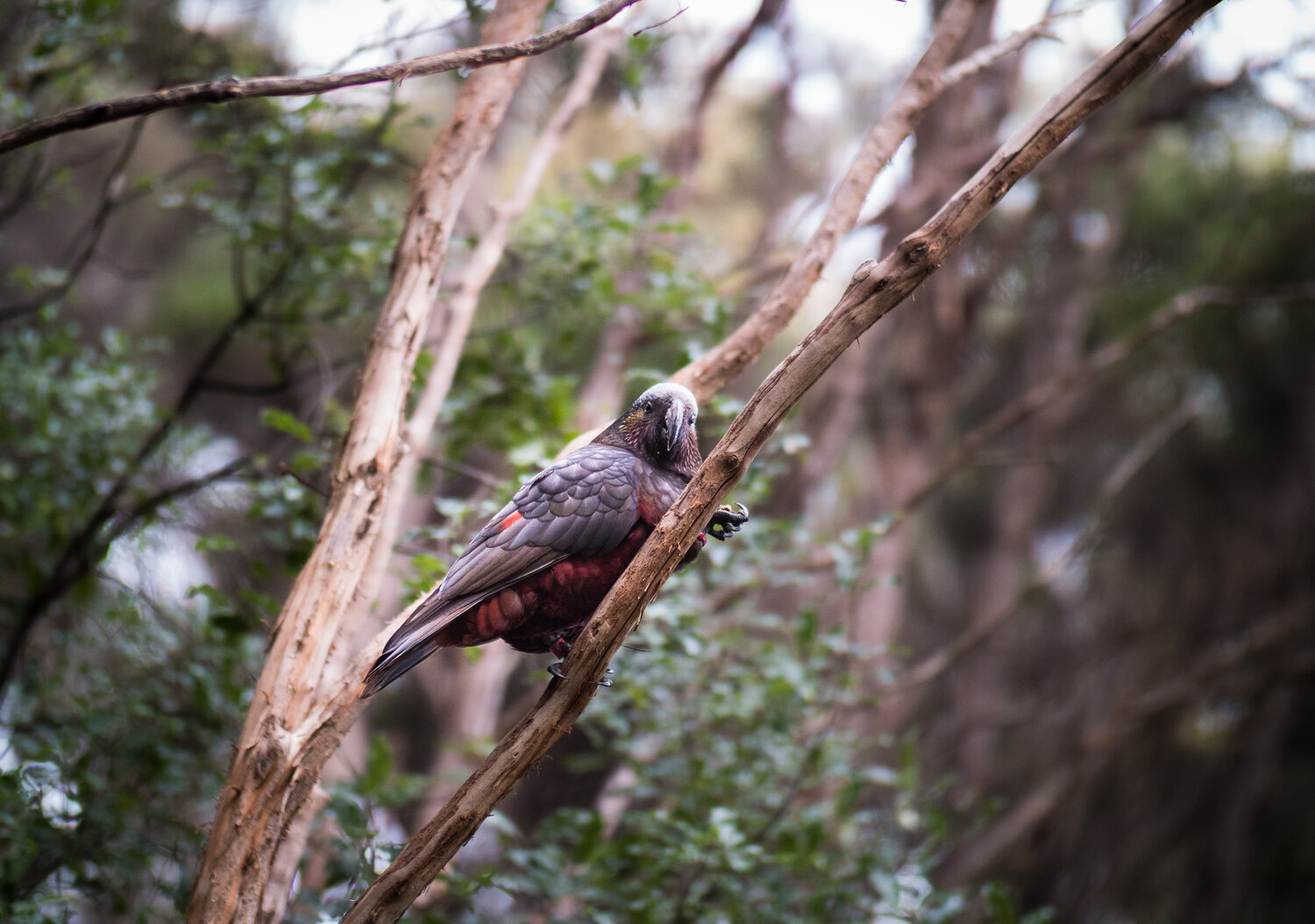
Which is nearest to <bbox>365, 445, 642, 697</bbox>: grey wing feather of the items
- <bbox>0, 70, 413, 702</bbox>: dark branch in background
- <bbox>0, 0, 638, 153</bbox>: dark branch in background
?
<bbox>0, 0, 638, 153</bbox>: dark branch in background

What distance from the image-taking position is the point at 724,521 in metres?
2.29

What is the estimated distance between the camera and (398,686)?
7691 millimetres

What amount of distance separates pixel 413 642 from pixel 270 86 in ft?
4.25

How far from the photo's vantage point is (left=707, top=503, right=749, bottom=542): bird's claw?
7.47 ft

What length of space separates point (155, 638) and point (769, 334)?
2950 millimetres

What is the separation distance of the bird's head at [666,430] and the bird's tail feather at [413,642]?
64cm

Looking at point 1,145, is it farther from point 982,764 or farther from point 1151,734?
point 1151,734

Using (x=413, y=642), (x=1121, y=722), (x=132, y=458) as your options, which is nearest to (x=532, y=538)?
(x=413, y=642)

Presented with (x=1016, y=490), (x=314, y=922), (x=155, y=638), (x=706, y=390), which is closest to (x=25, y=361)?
(x=155, y=638)

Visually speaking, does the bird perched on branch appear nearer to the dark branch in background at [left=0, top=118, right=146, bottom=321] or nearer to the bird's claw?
the bird's claw

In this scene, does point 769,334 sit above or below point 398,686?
below

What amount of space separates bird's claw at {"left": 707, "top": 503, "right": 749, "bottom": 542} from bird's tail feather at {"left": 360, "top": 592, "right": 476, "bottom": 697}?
0.63m

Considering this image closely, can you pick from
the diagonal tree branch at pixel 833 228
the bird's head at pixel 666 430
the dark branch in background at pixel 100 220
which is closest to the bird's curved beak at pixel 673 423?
the bird's head at pixel 666 430

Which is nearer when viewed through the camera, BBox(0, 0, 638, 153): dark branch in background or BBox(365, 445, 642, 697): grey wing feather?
BBox(0, 0, 638, 153): dark branch in background
